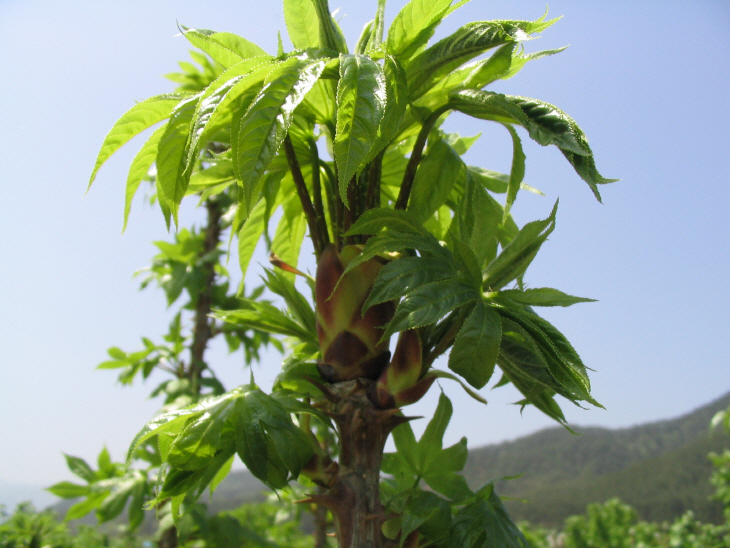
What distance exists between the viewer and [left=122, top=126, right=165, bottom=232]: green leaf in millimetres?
717

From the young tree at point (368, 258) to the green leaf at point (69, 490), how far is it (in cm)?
196

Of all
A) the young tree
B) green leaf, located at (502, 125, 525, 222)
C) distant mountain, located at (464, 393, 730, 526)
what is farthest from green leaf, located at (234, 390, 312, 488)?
distant mountain, located at (464, 393, 730, 526)

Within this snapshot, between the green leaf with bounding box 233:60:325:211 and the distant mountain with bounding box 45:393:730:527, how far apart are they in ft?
23.8

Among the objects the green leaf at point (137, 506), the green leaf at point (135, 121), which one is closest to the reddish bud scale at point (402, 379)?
the green leaf at point (135, 121)

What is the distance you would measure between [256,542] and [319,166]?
239 cm

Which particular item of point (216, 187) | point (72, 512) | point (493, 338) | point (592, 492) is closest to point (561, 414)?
point (493, 338)

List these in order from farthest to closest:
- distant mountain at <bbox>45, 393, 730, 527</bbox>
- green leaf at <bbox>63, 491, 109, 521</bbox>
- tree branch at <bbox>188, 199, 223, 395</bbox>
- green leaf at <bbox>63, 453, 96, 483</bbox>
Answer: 1. distant mountain at <bbox>45, 393, 730, 527</bbox>
2. tree branch at <bbox>188, 199, 223, 395</bbox>
3. green leaf at <bbox>63, 453, 96, 483</bbox>
4. green leaf at <bbox>63, 491, 109, 521</bbox>

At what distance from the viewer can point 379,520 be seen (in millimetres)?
699

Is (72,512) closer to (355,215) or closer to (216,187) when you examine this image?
(216,187)

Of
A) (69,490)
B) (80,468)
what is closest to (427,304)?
(69,490)

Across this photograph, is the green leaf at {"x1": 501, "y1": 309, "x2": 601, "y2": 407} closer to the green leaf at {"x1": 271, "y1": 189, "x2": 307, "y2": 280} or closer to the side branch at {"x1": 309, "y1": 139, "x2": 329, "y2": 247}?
the side branch at {"x1": 309, "y1": 139, "x2": 329, "y2": 247}

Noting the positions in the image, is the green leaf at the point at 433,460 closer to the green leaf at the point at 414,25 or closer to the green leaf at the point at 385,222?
the green leaf at the point at 385,222

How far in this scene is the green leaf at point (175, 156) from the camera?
2.15 ft

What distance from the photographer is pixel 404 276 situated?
2.03ft
